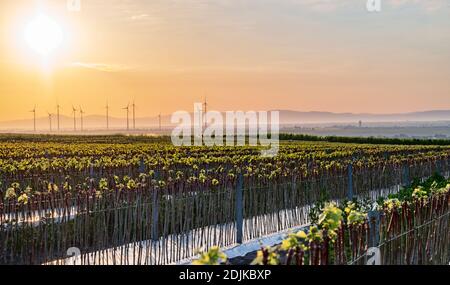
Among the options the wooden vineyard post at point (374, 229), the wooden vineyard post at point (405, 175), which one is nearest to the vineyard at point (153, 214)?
the wooden vineyard post at point (374, 229)

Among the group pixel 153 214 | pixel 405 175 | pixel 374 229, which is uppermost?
pixel 374 229

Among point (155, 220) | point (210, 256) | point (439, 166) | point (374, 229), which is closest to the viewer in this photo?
point (210, 256)

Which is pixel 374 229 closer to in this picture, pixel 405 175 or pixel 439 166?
pixel 405 175

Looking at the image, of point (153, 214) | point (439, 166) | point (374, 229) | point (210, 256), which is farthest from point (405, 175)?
point (210, 256)

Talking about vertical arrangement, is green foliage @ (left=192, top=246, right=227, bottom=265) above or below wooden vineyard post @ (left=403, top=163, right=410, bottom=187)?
above

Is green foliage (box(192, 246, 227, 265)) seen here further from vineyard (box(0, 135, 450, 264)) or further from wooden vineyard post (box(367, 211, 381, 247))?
vineyard (box(0, 135, 450, 264))

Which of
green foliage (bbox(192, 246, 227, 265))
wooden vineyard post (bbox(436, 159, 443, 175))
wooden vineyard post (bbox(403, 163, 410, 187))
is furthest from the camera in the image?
wooden vineyard post (bbox(436, 159, 443, 175))

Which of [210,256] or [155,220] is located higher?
[210,256]

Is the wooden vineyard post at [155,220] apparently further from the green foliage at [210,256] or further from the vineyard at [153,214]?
the green foliage at [210,256]

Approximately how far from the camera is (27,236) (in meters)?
9.38

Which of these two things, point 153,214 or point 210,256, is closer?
point 210,256

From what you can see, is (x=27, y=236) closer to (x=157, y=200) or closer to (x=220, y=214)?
(x=157, y=200)

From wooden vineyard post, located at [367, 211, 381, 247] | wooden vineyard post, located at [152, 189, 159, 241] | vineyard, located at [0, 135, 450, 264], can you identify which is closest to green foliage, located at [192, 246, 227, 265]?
wooden vineyard post, located at [367, 211, 381, 247]

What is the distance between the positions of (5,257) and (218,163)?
489 inches
